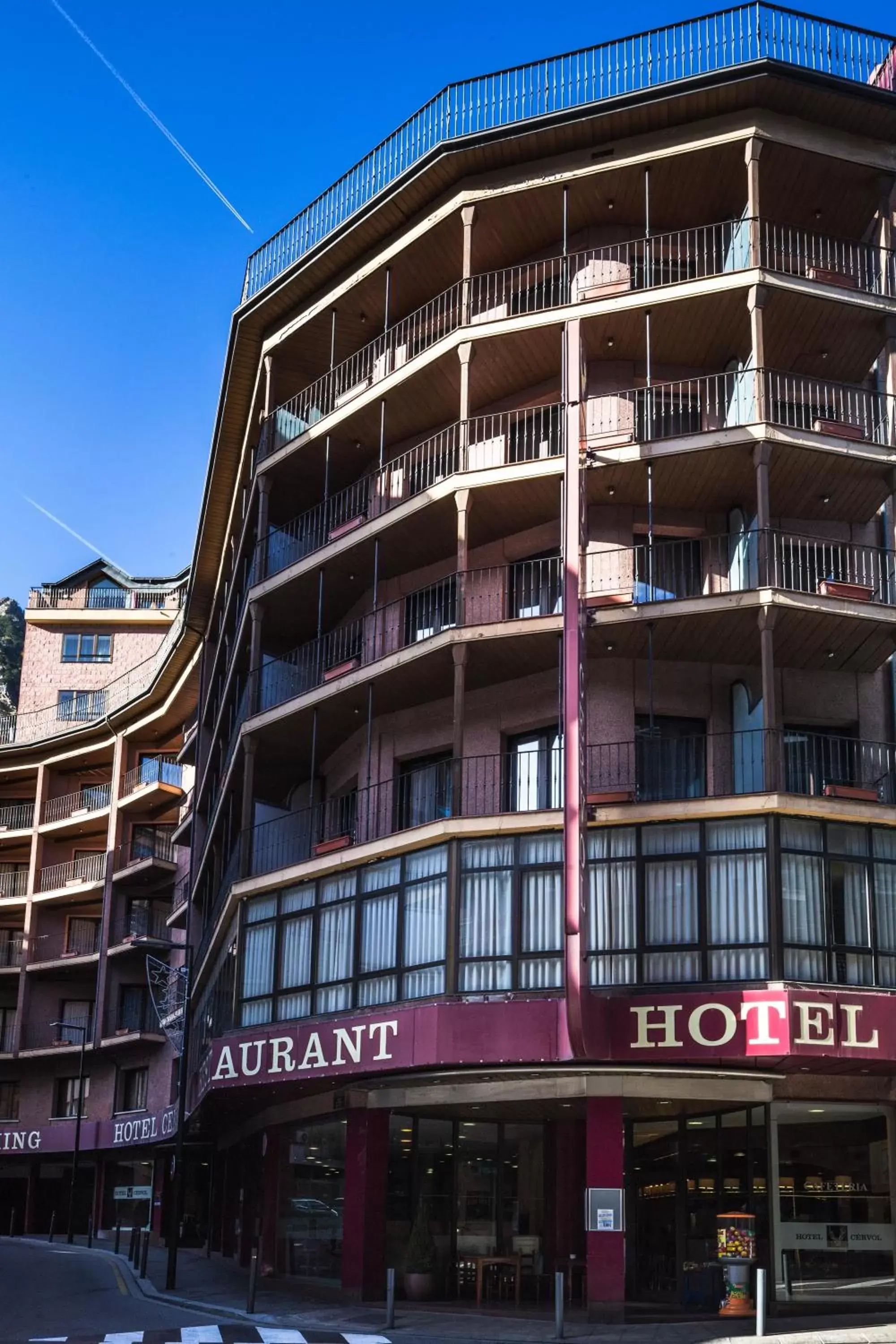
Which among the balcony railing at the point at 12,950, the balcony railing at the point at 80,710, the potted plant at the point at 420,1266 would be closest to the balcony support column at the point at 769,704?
the potted plant at the point at 420,1266

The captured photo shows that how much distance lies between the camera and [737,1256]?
2412 centimetres

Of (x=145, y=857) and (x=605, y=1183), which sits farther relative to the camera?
(x=145, y=857)

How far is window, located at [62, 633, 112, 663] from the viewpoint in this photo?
72250 millimetres

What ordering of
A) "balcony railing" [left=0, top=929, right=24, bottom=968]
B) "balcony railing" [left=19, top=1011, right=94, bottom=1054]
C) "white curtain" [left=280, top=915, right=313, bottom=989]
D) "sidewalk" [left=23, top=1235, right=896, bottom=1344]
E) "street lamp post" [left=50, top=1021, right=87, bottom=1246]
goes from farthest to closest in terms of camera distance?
"balcony railing" [left=0, top=929, right=24, bottom=968]
"balcony railing" [left=19, top=1011, right=94, bottom=1054]
"street lamp post" [left=50, top=1021, right=87, bottom=1246]
"white curtain" [left=280, top=915, right=313, bottom=989]
"sidewalk" [left=23, top=1235, right=896, bottom=1344]

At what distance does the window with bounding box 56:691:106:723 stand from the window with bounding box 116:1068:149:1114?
16.9 meters

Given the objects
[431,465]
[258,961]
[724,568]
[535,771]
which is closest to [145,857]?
[258,961]

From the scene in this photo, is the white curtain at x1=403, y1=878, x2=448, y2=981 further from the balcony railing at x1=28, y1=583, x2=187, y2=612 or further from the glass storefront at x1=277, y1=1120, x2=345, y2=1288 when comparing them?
the balcony railing at x1=28, y1=583, x2=187, y2=612

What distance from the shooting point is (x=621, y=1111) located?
24.9 metres

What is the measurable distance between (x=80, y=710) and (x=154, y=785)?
1277 cm

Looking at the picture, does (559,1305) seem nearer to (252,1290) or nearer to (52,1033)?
(252,1290)

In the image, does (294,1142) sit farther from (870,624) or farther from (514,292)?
(514,292)

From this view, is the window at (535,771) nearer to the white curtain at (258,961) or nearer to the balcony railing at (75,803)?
the white curtain at (258,961)

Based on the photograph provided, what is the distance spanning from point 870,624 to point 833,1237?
33.5 ft

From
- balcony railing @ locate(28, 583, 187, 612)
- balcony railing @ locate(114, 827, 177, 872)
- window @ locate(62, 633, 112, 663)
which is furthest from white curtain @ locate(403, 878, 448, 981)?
window @ locate(62, 633, 112, 663)
